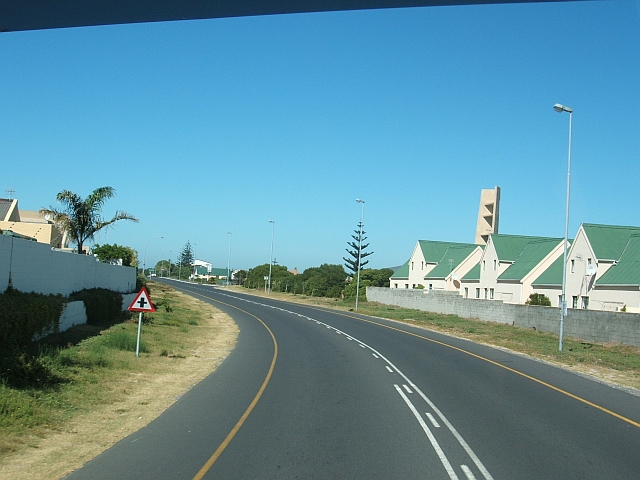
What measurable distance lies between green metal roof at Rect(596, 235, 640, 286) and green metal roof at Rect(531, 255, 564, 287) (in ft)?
21.6

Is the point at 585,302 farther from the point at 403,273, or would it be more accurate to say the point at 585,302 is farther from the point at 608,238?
the point at 403,273

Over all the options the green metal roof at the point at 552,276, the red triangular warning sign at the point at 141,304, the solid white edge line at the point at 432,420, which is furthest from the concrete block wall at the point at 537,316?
the red triangular warning sign at the point at 141,304

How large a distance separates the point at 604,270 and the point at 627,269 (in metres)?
2.47

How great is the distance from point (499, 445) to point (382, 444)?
1.76 m

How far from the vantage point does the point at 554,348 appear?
94.9 feet

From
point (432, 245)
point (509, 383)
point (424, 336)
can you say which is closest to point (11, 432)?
point (509, 383)

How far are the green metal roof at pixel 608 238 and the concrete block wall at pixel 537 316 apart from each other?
6724 mm

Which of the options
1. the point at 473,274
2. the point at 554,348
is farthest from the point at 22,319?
the point at 473,274

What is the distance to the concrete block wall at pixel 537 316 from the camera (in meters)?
30.5

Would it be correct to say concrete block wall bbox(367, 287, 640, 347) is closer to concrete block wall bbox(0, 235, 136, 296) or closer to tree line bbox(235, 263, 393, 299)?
tree line bbox(235, 263, 393, 299)

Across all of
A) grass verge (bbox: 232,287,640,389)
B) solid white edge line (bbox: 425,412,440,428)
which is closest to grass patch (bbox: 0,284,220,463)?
solid white edge line (bbox: 425,412,440,428)

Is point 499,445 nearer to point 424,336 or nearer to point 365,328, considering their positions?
point 424,336

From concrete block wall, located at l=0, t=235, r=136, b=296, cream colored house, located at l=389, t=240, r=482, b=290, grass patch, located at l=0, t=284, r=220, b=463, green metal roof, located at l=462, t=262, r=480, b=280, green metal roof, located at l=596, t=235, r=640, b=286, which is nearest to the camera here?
grass patch, located at l=0, t=284, r=220, b=463

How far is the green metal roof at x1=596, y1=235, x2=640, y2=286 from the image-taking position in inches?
1515
